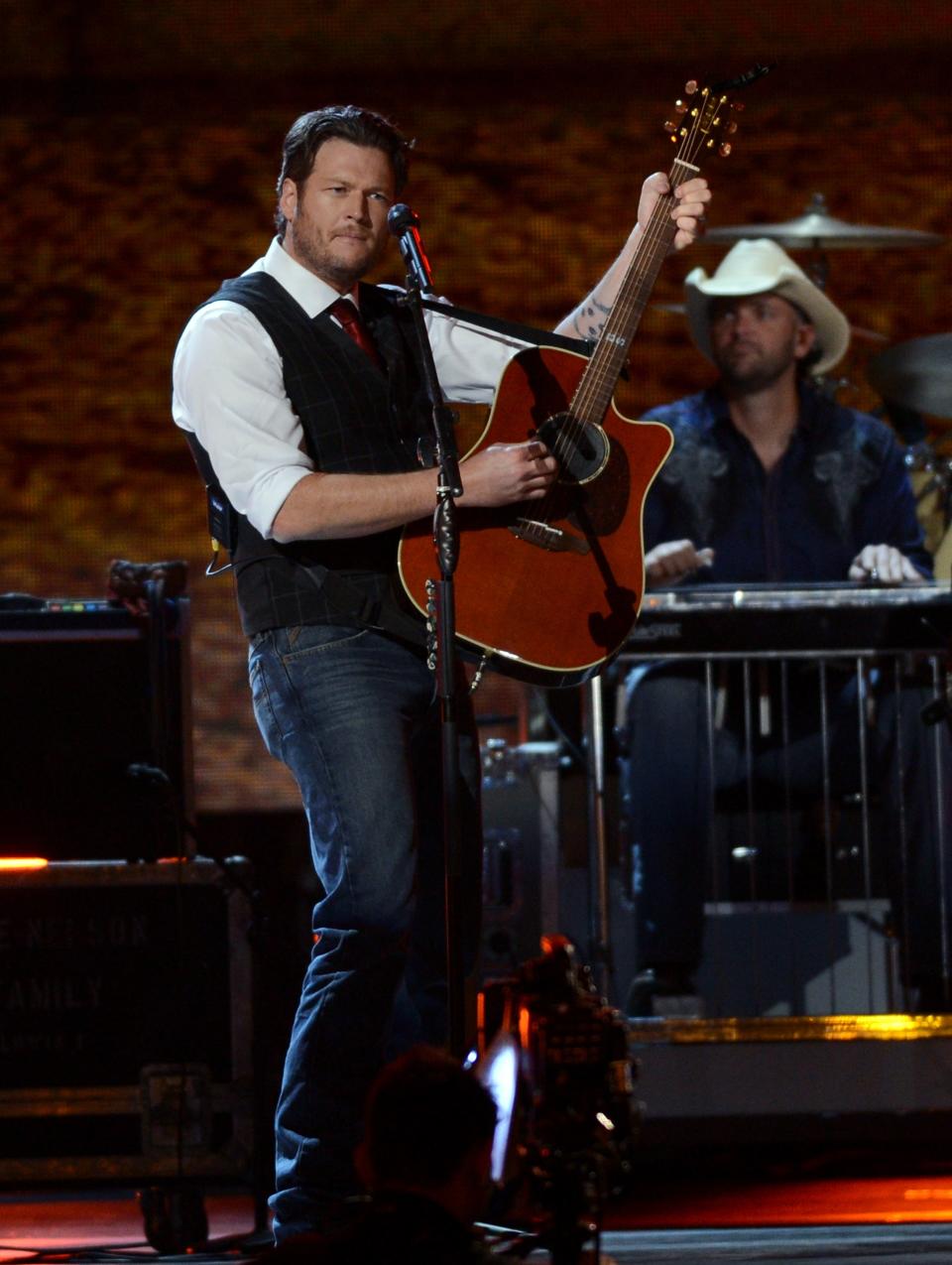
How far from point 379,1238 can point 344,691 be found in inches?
51.7

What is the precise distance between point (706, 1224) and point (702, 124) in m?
2.04

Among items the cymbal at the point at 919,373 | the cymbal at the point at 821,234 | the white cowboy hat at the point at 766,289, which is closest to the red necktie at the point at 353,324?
the white cowboy hat at the point at 766,289

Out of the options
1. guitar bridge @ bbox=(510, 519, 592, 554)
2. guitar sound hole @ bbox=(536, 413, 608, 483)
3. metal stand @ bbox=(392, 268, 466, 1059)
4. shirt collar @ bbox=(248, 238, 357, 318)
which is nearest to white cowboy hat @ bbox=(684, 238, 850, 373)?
guitar sound hole @ bbox=(536, 413, 608, 483)

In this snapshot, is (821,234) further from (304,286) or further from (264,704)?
(264,704)

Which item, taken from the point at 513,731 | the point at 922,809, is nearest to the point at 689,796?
the point at 922,809

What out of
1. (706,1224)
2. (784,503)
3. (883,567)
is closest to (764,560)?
(784,503)

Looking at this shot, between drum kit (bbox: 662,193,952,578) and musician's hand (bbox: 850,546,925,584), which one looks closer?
musician's hand (bbox: 850,546,925,584)

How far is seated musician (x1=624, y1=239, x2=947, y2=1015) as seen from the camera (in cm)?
422

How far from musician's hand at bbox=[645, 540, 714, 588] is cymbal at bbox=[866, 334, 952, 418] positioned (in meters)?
1.77

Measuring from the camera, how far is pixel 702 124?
3127 millimetres

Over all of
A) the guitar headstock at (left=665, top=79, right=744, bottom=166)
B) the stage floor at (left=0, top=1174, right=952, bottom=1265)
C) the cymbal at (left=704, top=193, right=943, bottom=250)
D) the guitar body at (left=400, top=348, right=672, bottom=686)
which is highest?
the cymbal at (left=704, top=193, right=943, bottom=250)

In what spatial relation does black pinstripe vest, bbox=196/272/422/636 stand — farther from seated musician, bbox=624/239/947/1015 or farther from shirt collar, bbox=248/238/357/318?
seated musician, bbox=624/239/947/1015

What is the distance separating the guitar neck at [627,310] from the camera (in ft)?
10.3

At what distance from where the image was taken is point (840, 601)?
4.12 meters
